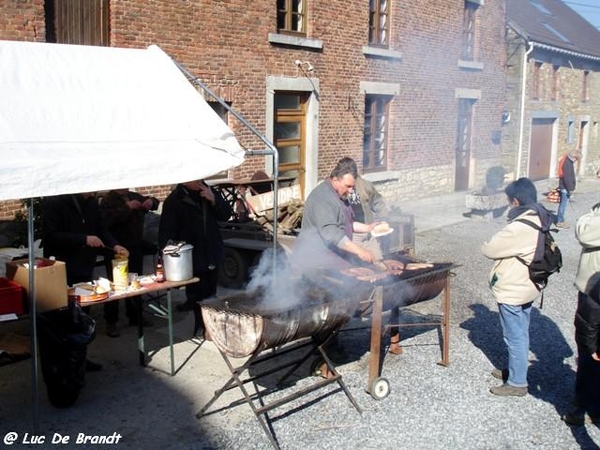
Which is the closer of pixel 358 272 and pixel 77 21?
pixel 358 272

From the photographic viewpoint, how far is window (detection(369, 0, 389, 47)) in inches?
581

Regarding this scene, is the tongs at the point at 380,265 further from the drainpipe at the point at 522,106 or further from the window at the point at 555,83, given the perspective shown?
the window at the point at 555,83

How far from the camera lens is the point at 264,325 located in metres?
4.33

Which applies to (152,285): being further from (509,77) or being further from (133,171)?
(509,77)

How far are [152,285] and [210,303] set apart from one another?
2.67 feet

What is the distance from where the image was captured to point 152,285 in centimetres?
534

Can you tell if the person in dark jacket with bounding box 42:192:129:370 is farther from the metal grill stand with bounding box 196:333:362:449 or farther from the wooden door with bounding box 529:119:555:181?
the wooden door with bounding box 529:119:555:181

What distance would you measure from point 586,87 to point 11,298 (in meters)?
26.9

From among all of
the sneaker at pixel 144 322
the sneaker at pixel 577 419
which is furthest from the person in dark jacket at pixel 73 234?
the sneaker at pixel 577 419

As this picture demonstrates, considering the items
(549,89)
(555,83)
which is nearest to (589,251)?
(549,89)

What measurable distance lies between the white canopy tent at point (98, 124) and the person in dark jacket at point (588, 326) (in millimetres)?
2788

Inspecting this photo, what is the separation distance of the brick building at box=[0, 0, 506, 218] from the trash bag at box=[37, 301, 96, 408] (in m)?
4.50

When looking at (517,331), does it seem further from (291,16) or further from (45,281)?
(291,16)

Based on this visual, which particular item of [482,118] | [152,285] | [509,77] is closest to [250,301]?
[152,285]
